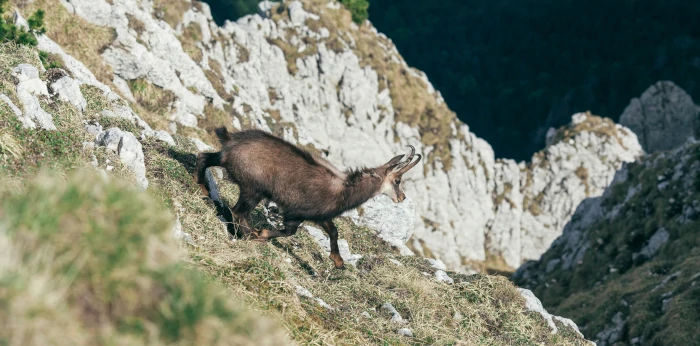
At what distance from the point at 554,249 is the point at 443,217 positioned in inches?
844

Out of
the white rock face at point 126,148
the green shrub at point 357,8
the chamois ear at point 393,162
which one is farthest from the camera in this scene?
the green shrub at point 357,8

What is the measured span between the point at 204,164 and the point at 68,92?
3.45 m

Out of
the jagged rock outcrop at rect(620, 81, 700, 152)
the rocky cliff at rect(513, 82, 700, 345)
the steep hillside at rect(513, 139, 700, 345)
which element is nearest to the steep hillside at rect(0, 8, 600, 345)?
the steep hillside at rect(513, 139, 700, 345)

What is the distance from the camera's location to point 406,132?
6712cm

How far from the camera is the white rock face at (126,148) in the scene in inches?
452

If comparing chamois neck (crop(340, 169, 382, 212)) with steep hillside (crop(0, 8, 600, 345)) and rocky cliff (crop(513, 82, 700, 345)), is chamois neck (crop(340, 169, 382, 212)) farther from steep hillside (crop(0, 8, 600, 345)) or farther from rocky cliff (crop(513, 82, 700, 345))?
rocky cliff (crop(513, 82, 700, 345))

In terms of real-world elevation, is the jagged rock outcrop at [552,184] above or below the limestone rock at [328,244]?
above

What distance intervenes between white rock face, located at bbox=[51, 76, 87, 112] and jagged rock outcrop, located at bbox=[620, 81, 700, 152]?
8339cm

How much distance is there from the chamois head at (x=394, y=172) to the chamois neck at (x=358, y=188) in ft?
1.22

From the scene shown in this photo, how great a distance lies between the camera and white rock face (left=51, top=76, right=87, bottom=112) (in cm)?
1314

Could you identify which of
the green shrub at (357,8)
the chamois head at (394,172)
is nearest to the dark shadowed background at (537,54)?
the green shrub at (357,8)

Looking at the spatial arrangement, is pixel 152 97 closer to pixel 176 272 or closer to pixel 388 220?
pixel 388 220

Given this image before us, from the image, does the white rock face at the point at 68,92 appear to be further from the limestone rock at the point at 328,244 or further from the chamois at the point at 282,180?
the limestone rock at the point at 328,244

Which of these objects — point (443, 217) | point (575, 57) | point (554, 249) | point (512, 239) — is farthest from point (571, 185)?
point (575, 57)
